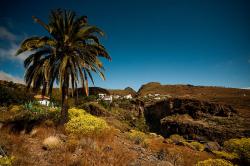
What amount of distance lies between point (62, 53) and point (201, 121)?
5375 cm

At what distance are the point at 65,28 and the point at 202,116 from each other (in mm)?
57147

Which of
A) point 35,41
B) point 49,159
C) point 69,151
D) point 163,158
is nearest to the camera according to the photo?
point 49,159

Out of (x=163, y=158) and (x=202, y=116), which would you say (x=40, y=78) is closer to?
(x=163, y=158)

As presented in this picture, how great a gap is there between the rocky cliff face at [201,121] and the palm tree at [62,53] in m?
43.6

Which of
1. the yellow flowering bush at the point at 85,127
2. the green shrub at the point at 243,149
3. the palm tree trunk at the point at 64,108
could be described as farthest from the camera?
the green shrub at the point at 243,149

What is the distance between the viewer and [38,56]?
12227 millimetres

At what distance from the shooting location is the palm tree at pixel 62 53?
1180 cm

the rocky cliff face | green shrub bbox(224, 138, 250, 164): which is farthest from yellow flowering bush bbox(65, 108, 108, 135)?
the rocky cliff face

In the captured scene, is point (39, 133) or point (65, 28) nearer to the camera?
point (39, 133)

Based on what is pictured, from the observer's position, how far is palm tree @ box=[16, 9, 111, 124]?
38.7 feet

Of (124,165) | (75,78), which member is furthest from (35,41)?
(124,165)

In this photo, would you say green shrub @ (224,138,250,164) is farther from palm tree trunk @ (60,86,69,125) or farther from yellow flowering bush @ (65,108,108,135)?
palm tree trunk @ (60,86,69,125)

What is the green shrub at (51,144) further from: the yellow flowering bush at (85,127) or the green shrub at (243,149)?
the green shrub at (243,149)

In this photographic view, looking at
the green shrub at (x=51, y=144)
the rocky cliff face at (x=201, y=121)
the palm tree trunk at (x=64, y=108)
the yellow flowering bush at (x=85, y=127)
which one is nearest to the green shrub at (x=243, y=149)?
the yellow flowering bush at (x=85, y=127)
